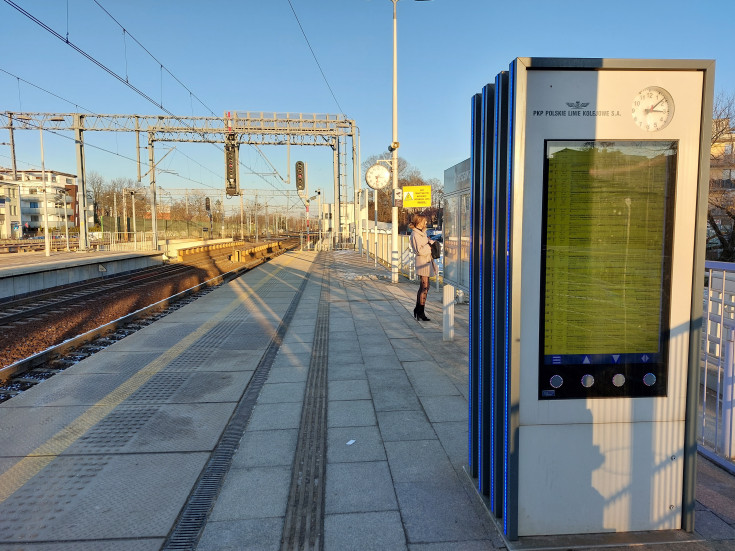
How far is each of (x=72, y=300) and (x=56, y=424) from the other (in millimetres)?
10698

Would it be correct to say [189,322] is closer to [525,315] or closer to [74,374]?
[74,374]

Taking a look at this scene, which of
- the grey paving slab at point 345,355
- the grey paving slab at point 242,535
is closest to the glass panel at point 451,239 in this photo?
the grey paving slab at point 345,355

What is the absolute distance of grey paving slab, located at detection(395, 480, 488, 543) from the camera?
2.86 metres

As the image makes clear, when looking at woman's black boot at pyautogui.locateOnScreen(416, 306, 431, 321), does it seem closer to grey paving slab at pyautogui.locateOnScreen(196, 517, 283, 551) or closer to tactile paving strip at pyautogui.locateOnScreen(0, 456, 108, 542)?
tactile paving strip at pyautogui.locateOnScreen(0, 456, 108, 542)

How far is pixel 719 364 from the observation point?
13.2 feet

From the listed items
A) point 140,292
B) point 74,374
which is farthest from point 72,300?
point 74,374

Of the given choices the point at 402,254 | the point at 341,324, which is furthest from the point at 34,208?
the point at 341,324

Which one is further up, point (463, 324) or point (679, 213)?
point (679, 213)

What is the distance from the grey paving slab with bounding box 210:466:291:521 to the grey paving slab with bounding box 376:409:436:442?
1023mm

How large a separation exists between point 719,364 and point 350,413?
3137 millimetres

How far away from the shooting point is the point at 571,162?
2.68m

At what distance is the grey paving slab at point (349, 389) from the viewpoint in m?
5.33

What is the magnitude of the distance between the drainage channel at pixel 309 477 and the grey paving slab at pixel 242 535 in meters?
0.06

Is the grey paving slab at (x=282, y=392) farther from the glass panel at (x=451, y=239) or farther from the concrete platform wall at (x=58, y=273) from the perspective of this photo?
the concrete platform wall at (x=58, y=273)
